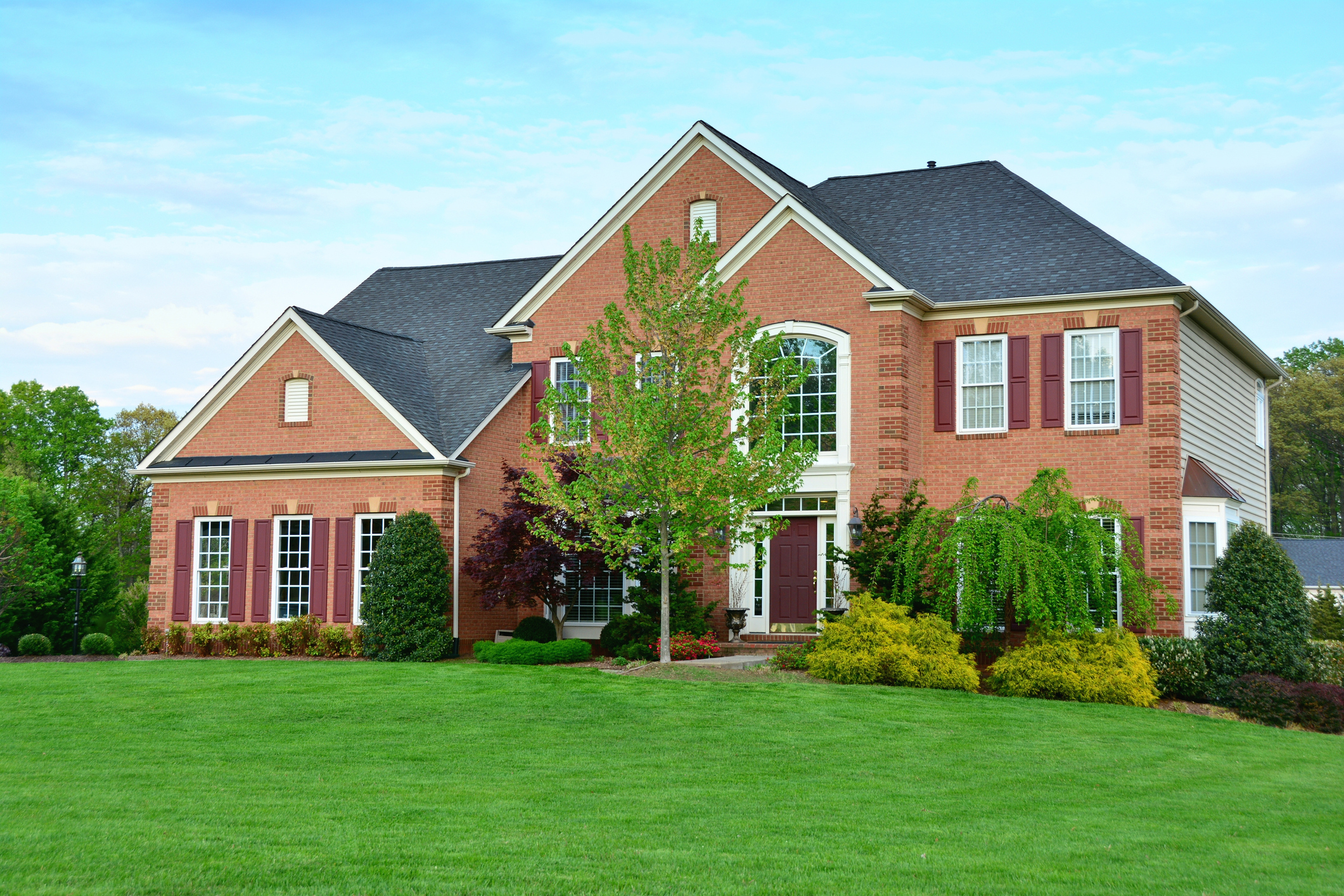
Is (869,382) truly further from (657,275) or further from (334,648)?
(334,648)

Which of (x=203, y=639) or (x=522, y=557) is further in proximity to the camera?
(x=203, y=639)

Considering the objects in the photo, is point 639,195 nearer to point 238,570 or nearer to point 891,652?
point 238,570

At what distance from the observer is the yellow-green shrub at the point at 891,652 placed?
1794 cm

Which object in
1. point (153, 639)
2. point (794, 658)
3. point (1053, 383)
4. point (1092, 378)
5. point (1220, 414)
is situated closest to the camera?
point (794, 658)

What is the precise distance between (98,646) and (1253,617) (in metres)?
22.2

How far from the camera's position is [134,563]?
52.2 m

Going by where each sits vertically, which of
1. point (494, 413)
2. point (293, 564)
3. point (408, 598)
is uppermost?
point (494, 413)

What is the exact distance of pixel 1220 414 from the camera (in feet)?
79.0

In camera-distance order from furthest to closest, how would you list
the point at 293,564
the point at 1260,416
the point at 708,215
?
the point at 1260,416
the point at 708,215
the point at 293,564

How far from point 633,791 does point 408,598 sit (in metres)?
12.2

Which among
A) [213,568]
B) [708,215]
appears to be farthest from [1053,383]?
[213,568]

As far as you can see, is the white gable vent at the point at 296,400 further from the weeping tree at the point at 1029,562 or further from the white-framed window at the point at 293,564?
the weeping tree at the point at 1029,562

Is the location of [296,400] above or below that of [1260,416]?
below

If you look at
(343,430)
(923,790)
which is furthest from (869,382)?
(923,790)
